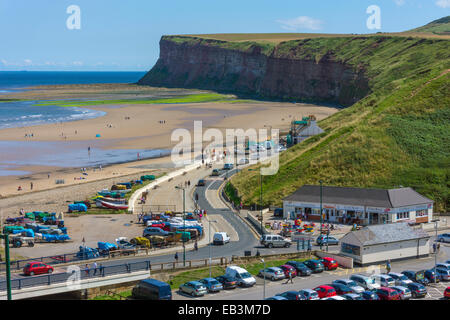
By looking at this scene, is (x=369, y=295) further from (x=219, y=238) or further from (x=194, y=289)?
(x=219, y=238)

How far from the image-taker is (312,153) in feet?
223

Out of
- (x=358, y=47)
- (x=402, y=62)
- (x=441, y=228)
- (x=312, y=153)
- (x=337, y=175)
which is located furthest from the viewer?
(x=358, y=47)

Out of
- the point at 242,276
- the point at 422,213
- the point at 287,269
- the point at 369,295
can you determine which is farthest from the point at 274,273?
the point at 422,213

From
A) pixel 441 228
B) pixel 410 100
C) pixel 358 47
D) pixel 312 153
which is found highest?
pixel 358 47

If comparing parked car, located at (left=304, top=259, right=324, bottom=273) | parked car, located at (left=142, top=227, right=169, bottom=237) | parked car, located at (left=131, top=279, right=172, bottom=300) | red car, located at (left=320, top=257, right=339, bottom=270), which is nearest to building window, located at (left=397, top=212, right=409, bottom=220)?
red car, located at (left=320, top=257, right=339, bottom=270)

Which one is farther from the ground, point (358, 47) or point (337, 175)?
point (358, 47)

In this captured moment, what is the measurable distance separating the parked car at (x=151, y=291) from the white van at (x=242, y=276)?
192 inches

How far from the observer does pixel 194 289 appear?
3117cm

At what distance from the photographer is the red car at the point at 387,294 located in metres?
29.9

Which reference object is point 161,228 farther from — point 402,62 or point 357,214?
point 402,62
